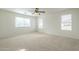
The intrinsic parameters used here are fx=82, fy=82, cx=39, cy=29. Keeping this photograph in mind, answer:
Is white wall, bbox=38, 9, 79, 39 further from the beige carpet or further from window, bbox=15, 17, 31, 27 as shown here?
window, bbox=15, 17, 31, 27

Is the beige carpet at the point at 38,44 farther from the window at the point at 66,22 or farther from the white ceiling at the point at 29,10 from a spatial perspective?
the white ceiling at the point at 29,10

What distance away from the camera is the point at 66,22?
1.76 meters

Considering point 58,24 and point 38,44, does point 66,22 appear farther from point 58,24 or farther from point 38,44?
point 38,44

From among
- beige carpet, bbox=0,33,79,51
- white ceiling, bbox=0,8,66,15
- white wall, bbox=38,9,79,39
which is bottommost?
beige carpet, bbox=0,33,79,51

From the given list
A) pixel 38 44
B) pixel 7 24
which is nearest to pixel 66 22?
pixel 38 44

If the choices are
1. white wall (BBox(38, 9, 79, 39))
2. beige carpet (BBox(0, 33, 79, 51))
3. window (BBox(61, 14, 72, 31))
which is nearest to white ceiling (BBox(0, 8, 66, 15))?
white wall (BBox(38, 9, 79, 39))

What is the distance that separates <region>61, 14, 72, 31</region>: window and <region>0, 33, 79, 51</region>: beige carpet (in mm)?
239

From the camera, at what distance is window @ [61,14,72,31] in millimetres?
1737

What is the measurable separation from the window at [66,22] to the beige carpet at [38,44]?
24cm

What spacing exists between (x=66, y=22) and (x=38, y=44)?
2.52ft
